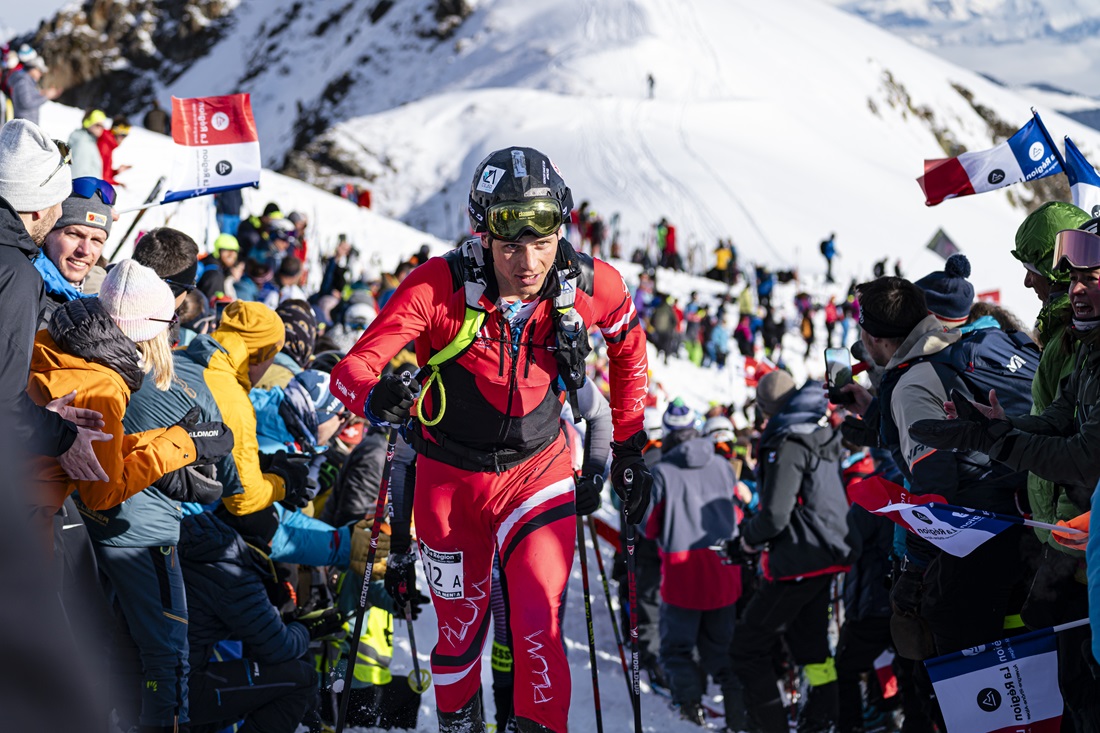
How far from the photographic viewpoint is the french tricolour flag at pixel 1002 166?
7.45 metres

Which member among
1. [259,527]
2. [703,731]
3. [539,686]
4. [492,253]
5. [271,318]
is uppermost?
[492,253]

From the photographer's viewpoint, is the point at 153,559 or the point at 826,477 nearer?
the point at 153,559

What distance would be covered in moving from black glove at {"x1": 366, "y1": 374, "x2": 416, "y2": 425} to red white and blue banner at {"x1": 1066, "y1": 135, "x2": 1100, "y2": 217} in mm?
4204

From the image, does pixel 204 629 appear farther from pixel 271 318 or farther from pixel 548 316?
pixel 548 316

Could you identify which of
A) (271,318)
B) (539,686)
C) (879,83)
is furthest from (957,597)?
(879,83)

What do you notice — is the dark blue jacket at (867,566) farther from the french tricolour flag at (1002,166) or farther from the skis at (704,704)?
the french tricolour flag at (1002,166)

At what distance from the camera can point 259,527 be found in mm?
5250

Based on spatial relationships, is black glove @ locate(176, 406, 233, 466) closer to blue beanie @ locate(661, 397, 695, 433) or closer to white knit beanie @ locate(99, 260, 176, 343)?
white knit beanie @ locate(99, 260, 176, 343)

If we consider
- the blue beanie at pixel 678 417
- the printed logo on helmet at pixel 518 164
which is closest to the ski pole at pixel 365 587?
the printed logo on helmet at pixel 518 164

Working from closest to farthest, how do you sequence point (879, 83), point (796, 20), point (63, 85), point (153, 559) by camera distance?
point (153, 559), point (879, 83), point (796, 20), point (63, 85)

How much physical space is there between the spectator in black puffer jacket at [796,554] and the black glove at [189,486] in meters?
3.49

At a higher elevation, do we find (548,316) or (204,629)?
(548,316)

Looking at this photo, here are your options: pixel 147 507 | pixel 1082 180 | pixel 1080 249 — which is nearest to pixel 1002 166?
pixel 1082 180

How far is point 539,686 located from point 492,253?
6.17 ft
